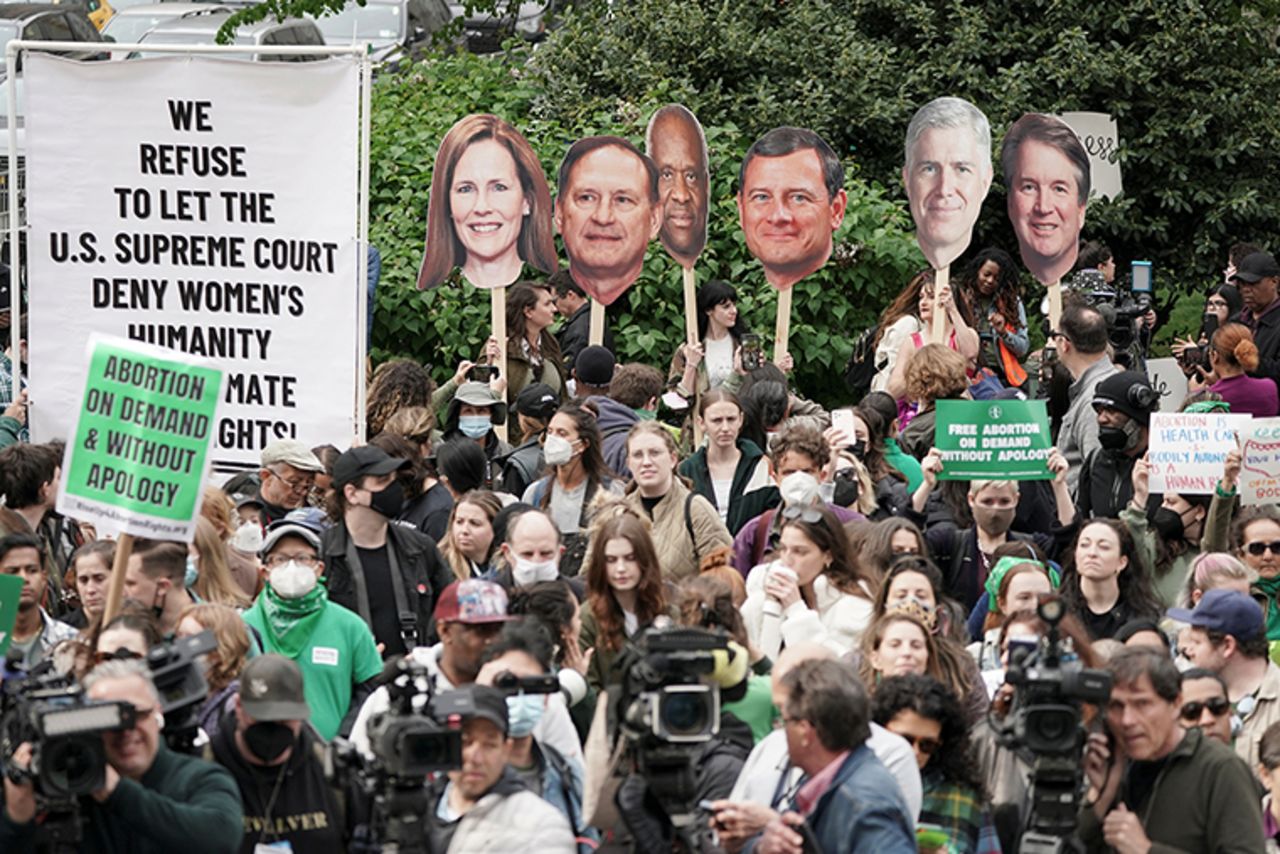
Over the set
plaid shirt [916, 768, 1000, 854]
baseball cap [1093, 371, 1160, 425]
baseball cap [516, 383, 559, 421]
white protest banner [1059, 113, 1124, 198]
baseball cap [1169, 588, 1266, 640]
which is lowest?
plaid shirt [916, 768, 1000, 854]

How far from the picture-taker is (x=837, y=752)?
7375 mm

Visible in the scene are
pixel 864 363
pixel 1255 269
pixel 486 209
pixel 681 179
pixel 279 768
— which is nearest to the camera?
pixel 279 768

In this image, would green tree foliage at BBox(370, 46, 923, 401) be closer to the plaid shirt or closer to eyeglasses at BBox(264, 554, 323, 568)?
eyeglasses at BBox(264, 554, 323, 568)

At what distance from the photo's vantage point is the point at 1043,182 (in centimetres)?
1527

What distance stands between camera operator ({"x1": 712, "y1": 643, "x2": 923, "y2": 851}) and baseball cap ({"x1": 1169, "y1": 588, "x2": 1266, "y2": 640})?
1.70 m

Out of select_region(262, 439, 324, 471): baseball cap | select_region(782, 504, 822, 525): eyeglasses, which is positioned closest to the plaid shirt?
select_region(782, 504, 822, 525): eyeglasses

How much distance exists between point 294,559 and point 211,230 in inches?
112

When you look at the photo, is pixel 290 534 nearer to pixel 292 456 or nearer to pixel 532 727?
pixel 292 456

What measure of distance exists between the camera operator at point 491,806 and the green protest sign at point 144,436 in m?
1.96

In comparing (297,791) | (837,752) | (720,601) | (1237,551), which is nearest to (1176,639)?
(1237,551)

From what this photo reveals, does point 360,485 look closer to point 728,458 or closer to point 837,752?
point 728,458

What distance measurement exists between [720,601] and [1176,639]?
77.6 inches

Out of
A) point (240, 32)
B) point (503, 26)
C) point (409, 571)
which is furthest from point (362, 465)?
point (240, 32)

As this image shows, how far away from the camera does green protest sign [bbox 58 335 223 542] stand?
8.89m
